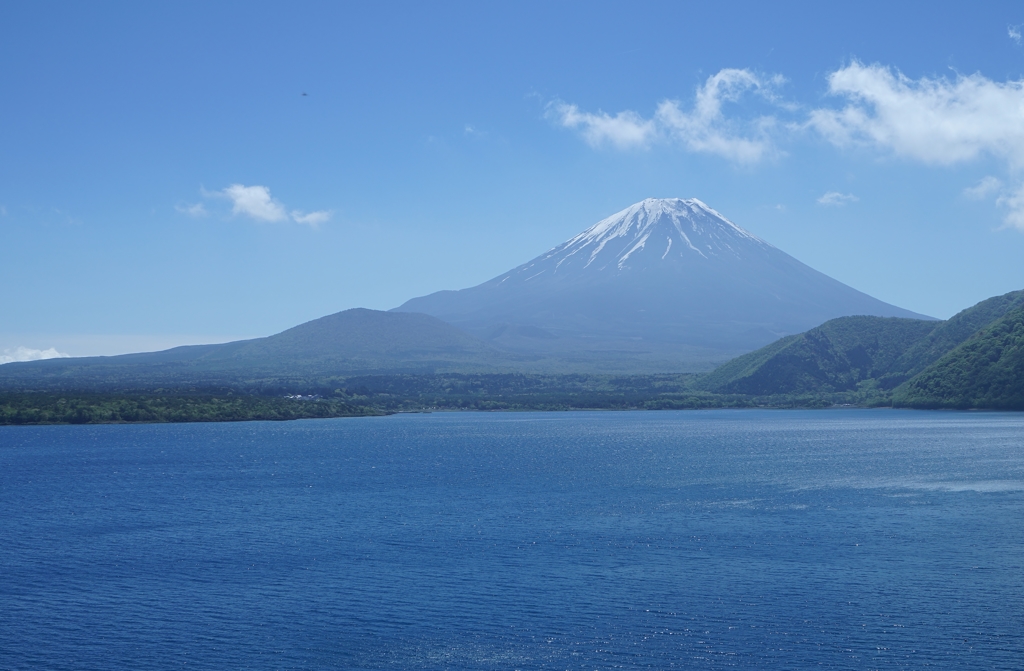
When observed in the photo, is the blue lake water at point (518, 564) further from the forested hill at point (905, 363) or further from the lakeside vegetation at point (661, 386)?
the forested hill at point (905, 363)

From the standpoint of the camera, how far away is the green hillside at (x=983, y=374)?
99.9 m

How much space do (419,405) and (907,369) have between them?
2616 inches

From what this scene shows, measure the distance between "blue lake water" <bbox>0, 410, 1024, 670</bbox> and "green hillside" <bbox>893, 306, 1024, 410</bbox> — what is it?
4842 centimetres

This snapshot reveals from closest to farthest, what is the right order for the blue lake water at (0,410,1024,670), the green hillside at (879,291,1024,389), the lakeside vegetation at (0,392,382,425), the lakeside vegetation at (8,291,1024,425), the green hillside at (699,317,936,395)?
1. the blue lake water at (0,410,1024,670)
2. the lakeside vegetation at (0,392,382,425)
3. the lakeside vegetation at (8,291,1024,425)
4. the green hillside at (879,291,1024,389)
5. the green hillside at (699,317,936,395)

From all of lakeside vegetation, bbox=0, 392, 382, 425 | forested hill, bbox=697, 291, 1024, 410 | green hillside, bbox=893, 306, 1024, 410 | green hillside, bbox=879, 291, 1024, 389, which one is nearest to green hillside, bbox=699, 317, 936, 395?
forested hill, bbox=697, 291, 1024, 410

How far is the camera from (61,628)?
2219cm

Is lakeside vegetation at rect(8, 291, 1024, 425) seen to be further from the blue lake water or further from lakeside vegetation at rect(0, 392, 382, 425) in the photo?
the blue lake water

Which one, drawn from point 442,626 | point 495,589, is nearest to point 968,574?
point 495,589

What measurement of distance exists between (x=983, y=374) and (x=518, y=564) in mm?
89728

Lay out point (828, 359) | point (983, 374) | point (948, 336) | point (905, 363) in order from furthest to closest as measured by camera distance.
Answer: point (828, 359), point (905, 363), point (948, 336), point (983, 374)

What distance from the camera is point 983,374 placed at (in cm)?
10306

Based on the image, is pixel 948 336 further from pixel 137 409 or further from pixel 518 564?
pixel 518 564

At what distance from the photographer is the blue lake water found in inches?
806

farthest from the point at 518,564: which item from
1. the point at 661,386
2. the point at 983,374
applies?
the point at 661,386
